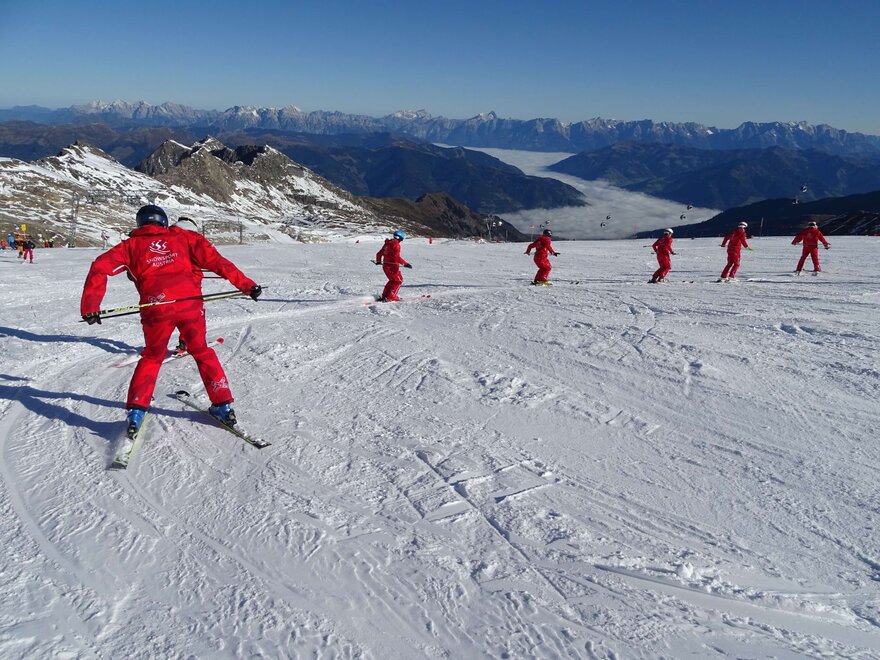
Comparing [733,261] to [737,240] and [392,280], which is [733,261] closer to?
[737,240]

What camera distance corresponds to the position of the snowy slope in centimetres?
297

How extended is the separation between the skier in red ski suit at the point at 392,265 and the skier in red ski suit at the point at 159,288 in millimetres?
7100

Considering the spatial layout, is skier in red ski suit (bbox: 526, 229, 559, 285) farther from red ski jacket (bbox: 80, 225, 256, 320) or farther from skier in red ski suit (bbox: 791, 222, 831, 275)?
red ski jacket (bbox: 80, 225, 256, 320)

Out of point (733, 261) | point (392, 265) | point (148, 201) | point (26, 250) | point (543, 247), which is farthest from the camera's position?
point (148, 201)

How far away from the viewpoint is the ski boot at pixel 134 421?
16.0 feet

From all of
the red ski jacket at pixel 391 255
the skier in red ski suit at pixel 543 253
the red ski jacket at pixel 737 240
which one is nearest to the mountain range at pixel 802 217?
the red ski jacket at pixel 737 240

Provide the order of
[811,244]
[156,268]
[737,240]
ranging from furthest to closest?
[811,244], [737,240], [156,268]

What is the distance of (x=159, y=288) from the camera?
16.9 ft

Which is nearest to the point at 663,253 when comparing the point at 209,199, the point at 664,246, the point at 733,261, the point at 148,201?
the point at 664,246

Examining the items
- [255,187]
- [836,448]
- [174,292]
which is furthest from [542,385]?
[255,187]

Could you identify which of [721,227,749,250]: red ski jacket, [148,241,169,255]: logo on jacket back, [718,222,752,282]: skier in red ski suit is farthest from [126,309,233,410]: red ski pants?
[721,227,749,250]: red ski jacket

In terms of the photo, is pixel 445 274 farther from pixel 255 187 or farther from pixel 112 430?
pixel 255 187

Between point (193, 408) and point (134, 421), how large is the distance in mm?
893

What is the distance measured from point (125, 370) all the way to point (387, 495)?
493 centimetres
